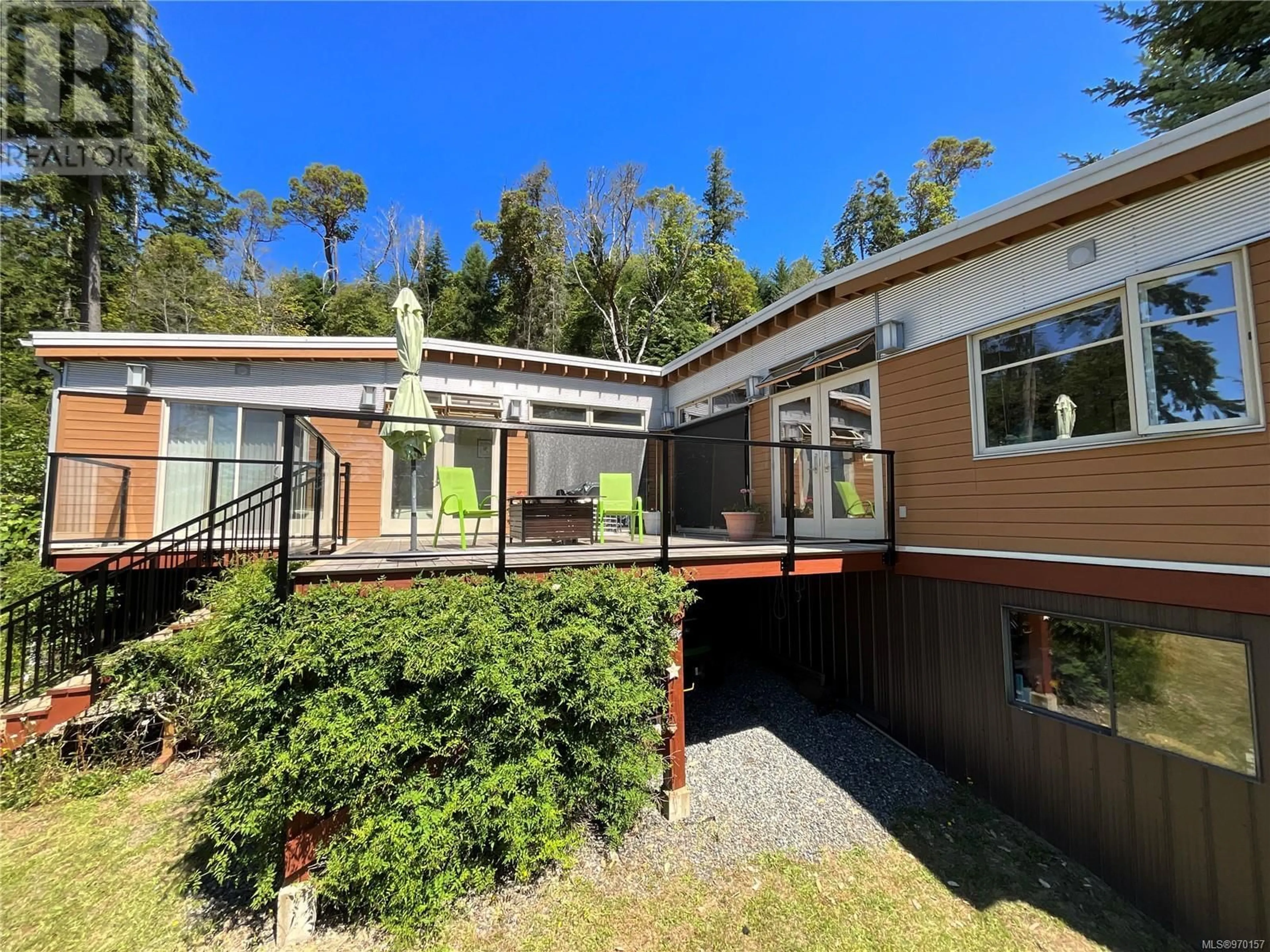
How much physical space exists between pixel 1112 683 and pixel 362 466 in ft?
27.9

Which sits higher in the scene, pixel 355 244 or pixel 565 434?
pixel 355 244

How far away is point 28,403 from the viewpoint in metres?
11.3

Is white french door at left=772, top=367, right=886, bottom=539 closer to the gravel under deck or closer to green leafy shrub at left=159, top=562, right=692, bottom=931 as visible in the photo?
the gravel under deck

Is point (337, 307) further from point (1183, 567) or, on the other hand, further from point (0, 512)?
point (1183, 567)

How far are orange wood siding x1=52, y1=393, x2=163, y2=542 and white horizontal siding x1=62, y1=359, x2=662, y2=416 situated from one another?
0.23 m

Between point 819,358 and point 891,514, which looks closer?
point 891,514

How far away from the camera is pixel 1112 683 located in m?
3.78

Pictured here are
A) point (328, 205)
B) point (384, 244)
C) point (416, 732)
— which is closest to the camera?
point (416, 732)

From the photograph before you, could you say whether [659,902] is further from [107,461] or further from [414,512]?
[107,461]

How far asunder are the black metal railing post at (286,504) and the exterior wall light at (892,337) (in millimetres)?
5285

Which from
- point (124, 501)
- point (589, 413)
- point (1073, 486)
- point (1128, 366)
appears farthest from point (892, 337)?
point (124, 501)

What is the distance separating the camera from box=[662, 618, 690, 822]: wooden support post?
405 cm

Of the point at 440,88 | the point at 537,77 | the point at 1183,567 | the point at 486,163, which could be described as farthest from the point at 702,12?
the point at 486,163

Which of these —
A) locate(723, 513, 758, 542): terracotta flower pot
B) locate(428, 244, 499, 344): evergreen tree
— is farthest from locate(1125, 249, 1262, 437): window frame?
locate(428, 244, 499, 344): evergreen tree
